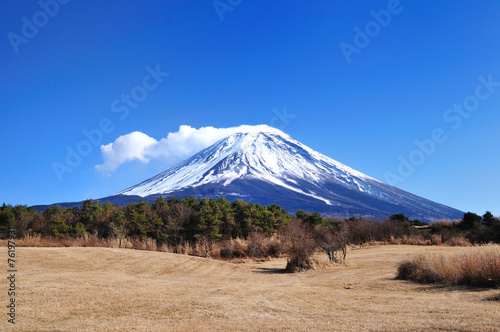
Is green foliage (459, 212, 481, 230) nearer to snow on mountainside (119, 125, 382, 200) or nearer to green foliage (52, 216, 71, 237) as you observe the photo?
green foliage (52, 216, 71, 237)

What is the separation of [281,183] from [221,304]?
13815cm

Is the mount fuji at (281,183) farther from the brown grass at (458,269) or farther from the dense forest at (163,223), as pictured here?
the brown grass at (458,269)

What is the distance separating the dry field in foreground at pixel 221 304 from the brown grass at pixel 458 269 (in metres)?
0.52

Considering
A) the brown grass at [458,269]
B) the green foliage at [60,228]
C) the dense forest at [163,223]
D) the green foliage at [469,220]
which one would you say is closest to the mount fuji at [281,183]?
the green foliage at [469,220]

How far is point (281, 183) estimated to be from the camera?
143375 mm

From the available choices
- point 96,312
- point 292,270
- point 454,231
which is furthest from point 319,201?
point 96,312

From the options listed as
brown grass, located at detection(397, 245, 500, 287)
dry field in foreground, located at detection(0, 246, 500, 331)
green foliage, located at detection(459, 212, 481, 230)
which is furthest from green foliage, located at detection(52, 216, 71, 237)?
green foliage, located at detection(459, 212, 481, 230)

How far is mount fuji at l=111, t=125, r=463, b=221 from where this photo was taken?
12044 centimetres

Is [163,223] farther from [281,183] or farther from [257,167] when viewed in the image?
[257,167]

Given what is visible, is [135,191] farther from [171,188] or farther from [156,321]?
[156,321]

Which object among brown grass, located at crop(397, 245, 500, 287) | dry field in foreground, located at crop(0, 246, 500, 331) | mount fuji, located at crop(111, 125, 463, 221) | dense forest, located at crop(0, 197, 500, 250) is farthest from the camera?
mount fuji, located at crop(111, 125, 463, 221)

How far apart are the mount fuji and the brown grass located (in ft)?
313

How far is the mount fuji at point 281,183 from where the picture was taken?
120438mm

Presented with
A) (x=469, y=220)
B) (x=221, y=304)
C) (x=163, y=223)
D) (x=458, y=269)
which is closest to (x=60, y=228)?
(x=163, y=223)
